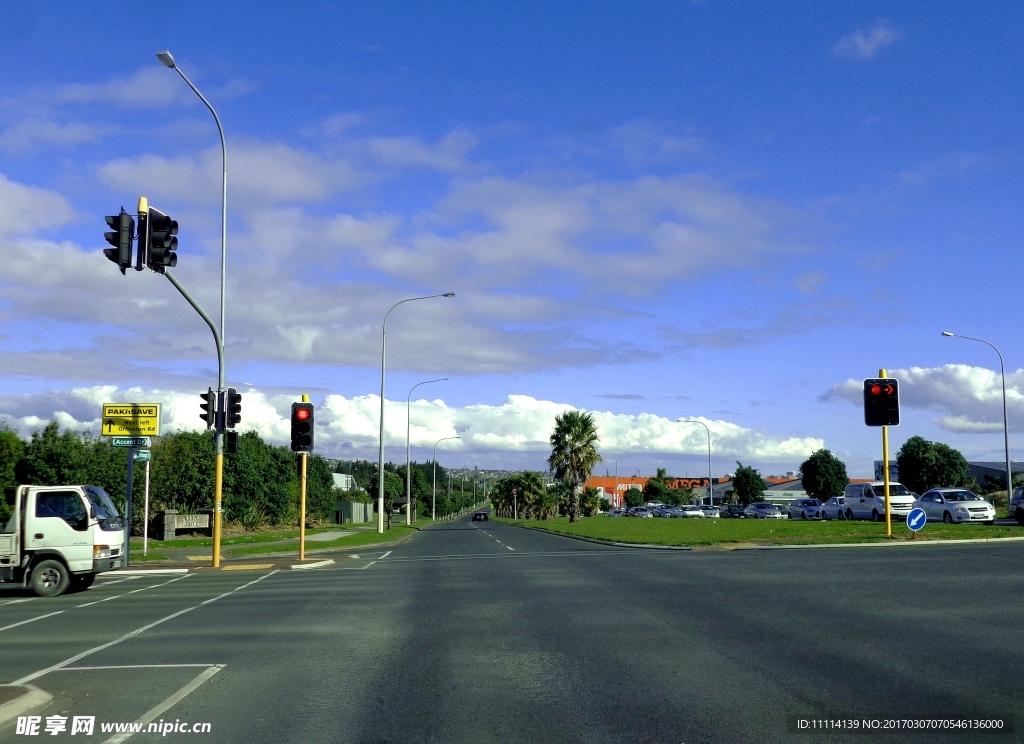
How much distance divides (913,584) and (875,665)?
7392mm

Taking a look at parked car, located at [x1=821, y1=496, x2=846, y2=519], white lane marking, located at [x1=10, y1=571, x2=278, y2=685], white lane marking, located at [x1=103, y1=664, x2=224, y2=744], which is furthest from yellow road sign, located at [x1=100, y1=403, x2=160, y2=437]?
parked car, located at [x1=821, y1=496, x2=846, y2=519]

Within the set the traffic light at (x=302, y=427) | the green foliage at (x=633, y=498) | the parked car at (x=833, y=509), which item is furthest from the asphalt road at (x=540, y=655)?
the green foliage at (x=633, y=498)

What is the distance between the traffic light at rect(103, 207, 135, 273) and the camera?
1612cm

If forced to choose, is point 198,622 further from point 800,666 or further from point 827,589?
point 827,589

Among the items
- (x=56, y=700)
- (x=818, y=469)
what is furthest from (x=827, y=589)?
(x=818, y=469)

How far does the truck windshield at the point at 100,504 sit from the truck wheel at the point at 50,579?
1.20 m

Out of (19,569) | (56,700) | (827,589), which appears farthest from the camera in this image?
(19,569)

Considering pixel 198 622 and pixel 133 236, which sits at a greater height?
pixel 133 236

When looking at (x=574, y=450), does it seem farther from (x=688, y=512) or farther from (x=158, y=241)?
(x=158, y=241)

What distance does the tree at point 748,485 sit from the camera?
102 m

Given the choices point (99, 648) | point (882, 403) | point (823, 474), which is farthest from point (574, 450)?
point (99, 648)

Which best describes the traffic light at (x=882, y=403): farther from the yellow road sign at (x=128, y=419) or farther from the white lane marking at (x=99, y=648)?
the yellow road sign at (x=128, y=419)

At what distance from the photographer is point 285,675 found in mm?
9039

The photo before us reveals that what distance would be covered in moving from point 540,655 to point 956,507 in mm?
33808
